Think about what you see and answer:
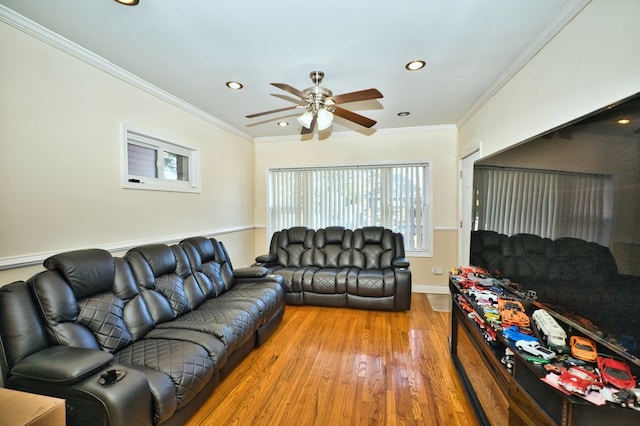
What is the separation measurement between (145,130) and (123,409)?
2.43 metres

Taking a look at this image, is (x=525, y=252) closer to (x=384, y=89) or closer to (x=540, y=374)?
(x=540, y=374)

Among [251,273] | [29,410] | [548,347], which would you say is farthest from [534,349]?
[251,273]

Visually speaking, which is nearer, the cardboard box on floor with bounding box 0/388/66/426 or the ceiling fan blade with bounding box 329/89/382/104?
the cardboard box on floor with bounding box 0/388/66/426

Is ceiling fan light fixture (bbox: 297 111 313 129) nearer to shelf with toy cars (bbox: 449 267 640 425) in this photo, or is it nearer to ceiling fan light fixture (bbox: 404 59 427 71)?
ceiling fan light fixture (bbox: 404 59 427 71)

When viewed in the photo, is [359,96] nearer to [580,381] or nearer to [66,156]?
[580,381]

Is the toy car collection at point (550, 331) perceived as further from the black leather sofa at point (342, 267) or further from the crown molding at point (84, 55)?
the crown molding at point (84, 55)

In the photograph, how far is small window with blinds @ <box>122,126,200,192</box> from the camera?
2602 millimetres

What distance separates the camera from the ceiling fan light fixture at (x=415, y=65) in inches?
90.4

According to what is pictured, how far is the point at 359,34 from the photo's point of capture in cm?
191

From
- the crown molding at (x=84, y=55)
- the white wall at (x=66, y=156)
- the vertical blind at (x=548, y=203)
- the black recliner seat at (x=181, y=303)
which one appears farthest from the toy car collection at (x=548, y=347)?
the crown molding at (x=84, y=55)

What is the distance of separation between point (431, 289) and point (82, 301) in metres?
4.27

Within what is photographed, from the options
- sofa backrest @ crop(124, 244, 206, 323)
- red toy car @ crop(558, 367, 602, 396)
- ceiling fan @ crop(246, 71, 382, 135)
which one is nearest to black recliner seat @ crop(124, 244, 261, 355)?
sofa backrest @ crop(124, 244, 206, 323)

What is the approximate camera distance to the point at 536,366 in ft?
3.57

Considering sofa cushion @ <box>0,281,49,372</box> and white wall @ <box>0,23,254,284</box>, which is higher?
white wall @ <box>0,23,254,284</box>
